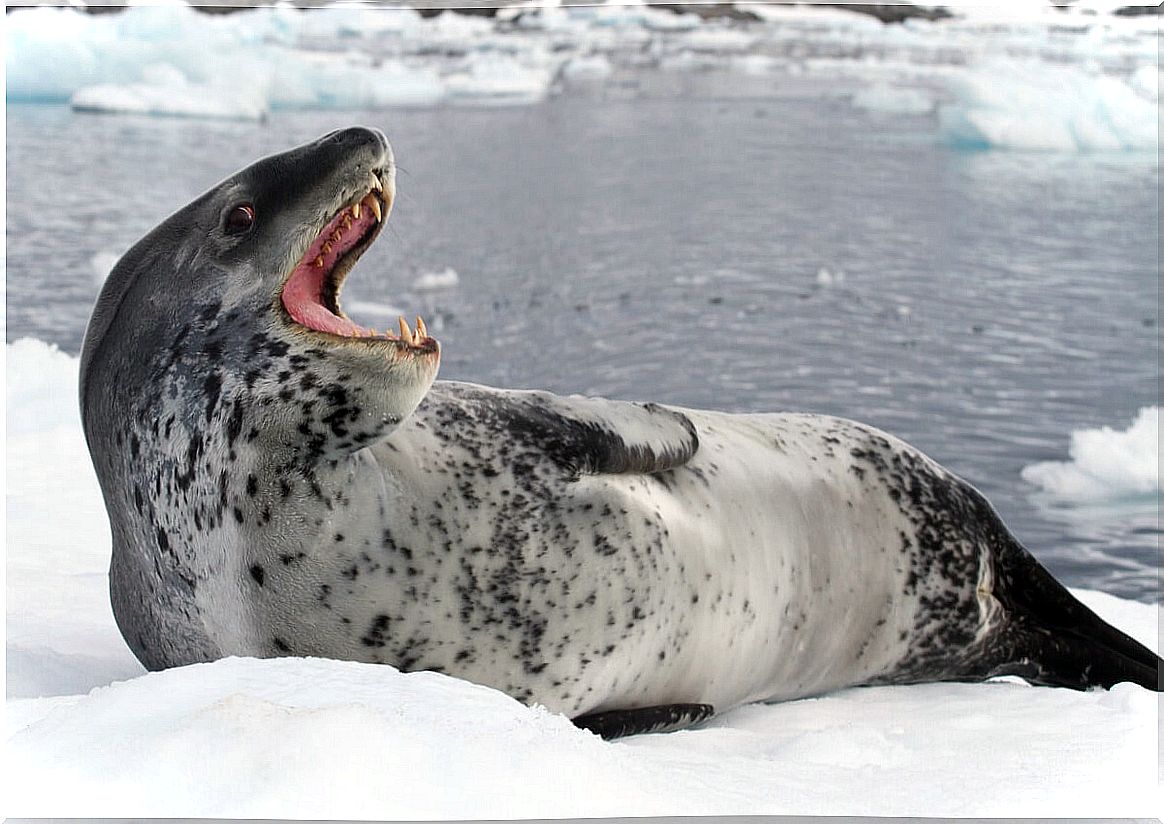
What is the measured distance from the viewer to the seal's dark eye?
1.74 meters

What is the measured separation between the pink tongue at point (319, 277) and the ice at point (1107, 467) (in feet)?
7.93

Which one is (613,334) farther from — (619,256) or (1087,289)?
(1087,289)

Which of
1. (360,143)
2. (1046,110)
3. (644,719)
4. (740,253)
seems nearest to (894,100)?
(1046,110)

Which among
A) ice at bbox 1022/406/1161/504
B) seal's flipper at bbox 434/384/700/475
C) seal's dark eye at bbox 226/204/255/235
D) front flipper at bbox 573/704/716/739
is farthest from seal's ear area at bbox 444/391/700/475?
Answer: ice at bbox 1022/406/1161/504

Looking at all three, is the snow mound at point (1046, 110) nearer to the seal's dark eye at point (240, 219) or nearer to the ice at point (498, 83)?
the ice at point (498, 83)

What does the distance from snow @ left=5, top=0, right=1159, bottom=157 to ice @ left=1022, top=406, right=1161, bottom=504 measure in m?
0.76

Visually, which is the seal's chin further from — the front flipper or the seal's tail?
the seal's tail

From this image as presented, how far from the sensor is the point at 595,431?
206 cm

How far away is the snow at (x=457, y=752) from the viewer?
4.43 ft

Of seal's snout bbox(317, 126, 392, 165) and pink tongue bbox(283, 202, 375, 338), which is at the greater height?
seal's snout bbox(317, 126, 392, 165)

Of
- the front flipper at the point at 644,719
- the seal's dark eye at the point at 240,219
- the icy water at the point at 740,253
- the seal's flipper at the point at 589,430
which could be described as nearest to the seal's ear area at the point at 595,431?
the seal's flipper at the point at 589,430

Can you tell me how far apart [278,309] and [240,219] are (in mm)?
147

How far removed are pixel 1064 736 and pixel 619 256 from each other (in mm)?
2427

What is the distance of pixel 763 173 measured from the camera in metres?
4.06
